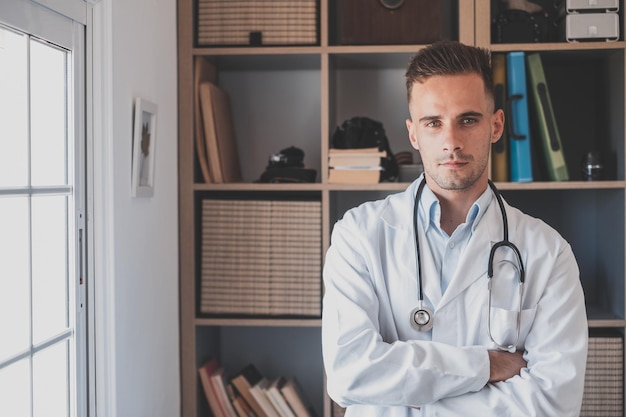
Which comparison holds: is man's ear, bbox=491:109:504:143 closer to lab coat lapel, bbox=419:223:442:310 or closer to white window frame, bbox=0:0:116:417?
lab coat lapel, bbox=419:223:442:310

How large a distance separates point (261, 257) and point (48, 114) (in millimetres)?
1236

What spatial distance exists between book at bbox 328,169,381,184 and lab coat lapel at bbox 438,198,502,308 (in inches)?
33.8

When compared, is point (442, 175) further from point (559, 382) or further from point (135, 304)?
point (135, 304)

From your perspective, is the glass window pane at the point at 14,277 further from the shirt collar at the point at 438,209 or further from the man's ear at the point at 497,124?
the man's ear at the point at 497,124

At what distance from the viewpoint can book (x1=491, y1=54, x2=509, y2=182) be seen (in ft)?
9.18

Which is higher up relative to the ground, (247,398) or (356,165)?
(356,165)

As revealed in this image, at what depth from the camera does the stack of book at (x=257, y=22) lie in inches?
111

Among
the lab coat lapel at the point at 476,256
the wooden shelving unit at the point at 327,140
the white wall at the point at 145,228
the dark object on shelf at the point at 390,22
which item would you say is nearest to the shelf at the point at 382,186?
the wooden shelving unit at the point at 327,140

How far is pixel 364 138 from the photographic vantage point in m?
2.89

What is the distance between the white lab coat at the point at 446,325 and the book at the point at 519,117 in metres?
0.78

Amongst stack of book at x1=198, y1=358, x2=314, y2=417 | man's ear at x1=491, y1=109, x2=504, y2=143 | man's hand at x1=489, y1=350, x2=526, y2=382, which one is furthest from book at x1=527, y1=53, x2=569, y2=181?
stack of book at x1=198, y1=358, x2=314, y2=417

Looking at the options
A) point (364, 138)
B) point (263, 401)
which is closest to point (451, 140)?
point (364, 138)

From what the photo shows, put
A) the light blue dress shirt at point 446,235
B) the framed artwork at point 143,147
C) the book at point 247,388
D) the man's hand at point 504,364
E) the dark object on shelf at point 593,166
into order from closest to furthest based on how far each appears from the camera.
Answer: the man's hand at point 504,364, the light blue dress shirt at point 446,235, the framed artwork at point 143,147, the dark object on shelf at point 593,166, the book at point 247,388

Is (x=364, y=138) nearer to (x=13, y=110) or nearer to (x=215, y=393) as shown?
(x=215, y=393)
